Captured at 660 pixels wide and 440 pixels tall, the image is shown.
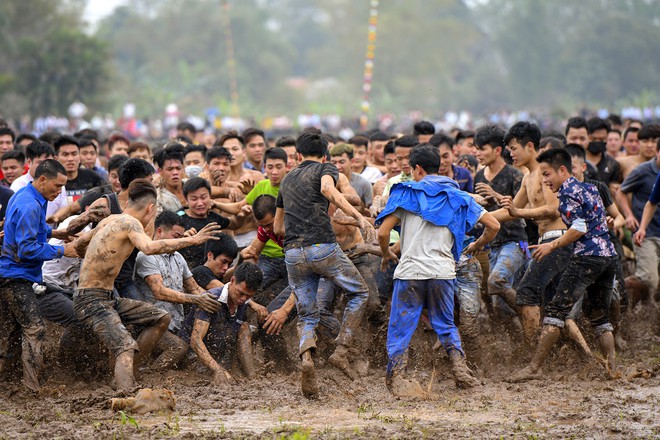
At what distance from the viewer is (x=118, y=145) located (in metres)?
13.2

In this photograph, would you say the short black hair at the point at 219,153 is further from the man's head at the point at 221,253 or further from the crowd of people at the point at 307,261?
the man's head at the point at 221,253

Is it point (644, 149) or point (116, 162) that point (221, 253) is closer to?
point (116, 162)

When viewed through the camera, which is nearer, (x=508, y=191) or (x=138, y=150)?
(x=508, y=191)

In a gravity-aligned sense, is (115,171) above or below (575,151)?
below

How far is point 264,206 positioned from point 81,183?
93.6 inches

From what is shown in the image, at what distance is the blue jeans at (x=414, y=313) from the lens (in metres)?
8.26

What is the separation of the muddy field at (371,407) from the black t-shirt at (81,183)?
2.36m

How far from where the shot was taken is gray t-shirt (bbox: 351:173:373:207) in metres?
10.9

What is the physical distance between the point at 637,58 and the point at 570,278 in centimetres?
8313

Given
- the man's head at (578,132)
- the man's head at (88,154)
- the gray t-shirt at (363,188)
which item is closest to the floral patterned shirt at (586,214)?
the gray t-shirt at (363,188)

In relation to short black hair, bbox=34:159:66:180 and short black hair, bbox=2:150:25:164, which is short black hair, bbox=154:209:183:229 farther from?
Answer: short black hair, bbox=2:150:25:164

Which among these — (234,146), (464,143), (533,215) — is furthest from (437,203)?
(464,143)

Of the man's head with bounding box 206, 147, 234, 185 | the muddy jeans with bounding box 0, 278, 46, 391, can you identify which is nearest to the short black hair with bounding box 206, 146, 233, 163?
the man's head with bounding box 206, 147, 234, 185

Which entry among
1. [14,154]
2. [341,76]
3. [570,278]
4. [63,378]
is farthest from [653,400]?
[341,76]
